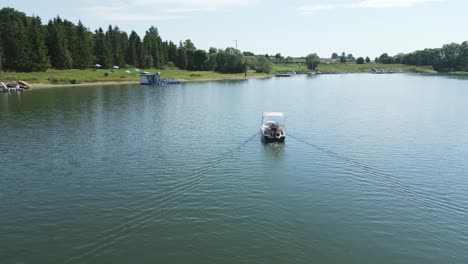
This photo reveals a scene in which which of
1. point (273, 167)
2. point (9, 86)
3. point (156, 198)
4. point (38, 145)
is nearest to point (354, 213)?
point (273, 167)

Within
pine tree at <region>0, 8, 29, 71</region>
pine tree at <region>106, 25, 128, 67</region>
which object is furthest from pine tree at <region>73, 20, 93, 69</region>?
pine tree at <region>0, 8, 29, 71</region>

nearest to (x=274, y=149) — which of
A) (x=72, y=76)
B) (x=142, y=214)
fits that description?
(x=142, y=214)

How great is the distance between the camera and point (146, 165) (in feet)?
124

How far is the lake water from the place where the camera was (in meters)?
22.1

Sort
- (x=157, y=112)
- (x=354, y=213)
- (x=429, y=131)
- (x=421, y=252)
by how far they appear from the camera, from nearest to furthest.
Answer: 1. (x=421, y=252)
2. (x=354, y=213)
3. (x=429, y=131)
4. (x=157, y=112)

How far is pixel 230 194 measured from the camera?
30266 millimetres

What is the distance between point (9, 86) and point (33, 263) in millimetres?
114676

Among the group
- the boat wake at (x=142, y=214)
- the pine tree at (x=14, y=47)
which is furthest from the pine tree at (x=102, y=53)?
the boat wake at (x=142, y=214)

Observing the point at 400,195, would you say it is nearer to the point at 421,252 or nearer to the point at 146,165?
the point at 421,252

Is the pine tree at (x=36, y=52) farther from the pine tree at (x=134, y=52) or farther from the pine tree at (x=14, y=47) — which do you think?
the pine tree at (x=134, y=52)

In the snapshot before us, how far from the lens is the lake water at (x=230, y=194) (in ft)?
72.4

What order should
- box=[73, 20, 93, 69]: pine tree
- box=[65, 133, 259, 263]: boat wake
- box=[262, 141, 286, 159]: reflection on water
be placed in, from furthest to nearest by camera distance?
box=[73, 20, 93, 69]: pine tree → box=[262, 141, 286, 159]: reflection on water → box=[65, 133, 259, 263]: boat wake

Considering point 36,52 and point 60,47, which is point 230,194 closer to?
point 36,52

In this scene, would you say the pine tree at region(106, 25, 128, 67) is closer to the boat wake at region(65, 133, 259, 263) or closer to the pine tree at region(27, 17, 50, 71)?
the pine tree at region(27, 17, 50, 71)
